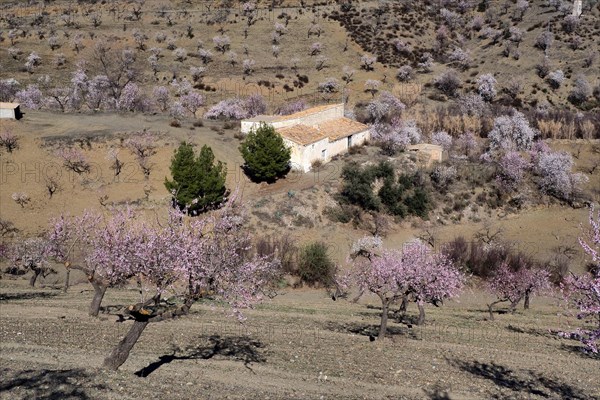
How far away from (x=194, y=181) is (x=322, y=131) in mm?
16752

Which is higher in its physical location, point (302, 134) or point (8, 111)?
point (302, 134)

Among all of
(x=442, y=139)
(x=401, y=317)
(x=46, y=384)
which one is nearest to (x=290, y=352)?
(x=46, y=384)

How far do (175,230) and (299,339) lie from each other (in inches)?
340

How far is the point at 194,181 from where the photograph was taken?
141 ft

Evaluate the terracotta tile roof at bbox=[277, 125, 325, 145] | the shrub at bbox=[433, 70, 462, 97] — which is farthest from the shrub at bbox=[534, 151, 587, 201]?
the shrub at bbox=[433, 70, 462, 97]

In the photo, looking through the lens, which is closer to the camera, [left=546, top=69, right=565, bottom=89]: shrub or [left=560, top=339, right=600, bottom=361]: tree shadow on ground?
[left=560, top=339, right=600, bottom=361]: tree shadow on ground

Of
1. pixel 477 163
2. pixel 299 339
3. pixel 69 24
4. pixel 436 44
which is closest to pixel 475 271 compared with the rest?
pixel 477 163

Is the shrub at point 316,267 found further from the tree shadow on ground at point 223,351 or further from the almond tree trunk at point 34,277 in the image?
the almond tree trunk at point 34,277

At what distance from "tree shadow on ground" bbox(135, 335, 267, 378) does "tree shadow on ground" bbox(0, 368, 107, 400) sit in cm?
299

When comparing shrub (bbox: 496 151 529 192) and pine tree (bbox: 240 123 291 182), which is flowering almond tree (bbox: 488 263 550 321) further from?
pine tree (bbox: 240 123 291 182)

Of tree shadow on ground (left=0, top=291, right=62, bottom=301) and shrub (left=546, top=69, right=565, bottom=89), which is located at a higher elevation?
shrub (left=546, top=69, right=565, bottom=89)

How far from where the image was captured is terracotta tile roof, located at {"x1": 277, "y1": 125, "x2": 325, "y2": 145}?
50.8 metres

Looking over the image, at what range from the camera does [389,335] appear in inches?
987

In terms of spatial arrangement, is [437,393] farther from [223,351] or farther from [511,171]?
[511,171]
